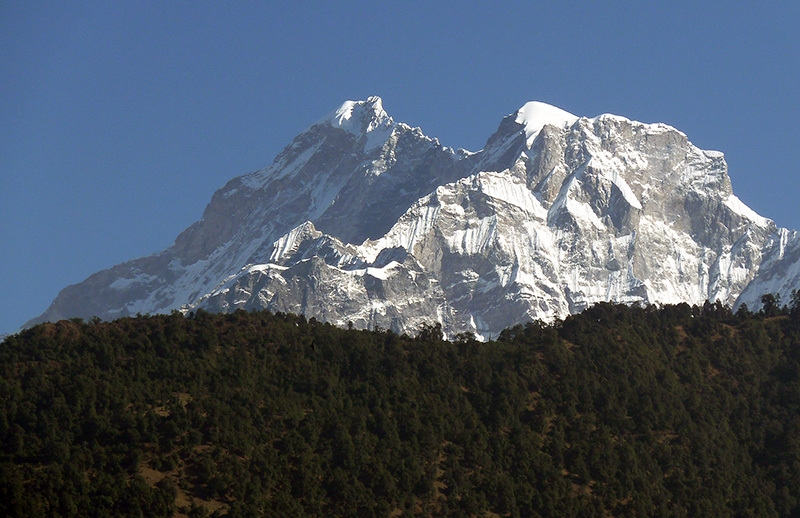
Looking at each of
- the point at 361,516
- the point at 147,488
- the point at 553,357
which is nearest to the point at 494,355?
the point at 553,357

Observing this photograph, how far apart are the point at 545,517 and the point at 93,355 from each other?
39678mm

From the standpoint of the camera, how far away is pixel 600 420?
157 m

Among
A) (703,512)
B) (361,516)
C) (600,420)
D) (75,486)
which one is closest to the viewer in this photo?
(75,486)

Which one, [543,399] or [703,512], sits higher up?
[543,399]

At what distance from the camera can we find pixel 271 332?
160625mm

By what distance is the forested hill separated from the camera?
433 ft

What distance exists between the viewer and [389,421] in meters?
147

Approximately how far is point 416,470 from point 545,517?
1085cm

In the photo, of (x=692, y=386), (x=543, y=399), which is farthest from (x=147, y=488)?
(x=692, y=386)

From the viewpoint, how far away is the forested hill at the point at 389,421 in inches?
5192

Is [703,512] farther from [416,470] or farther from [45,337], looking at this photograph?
[45,337]

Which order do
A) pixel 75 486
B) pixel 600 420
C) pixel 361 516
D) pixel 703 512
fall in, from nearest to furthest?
pixel 75 486 < pixel 361 516 < pixel 703 512 < pixel 600 420

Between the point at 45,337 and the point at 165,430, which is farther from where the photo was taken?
the point at 45,337

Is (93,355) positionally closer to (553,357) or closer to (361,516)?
(361,516)
